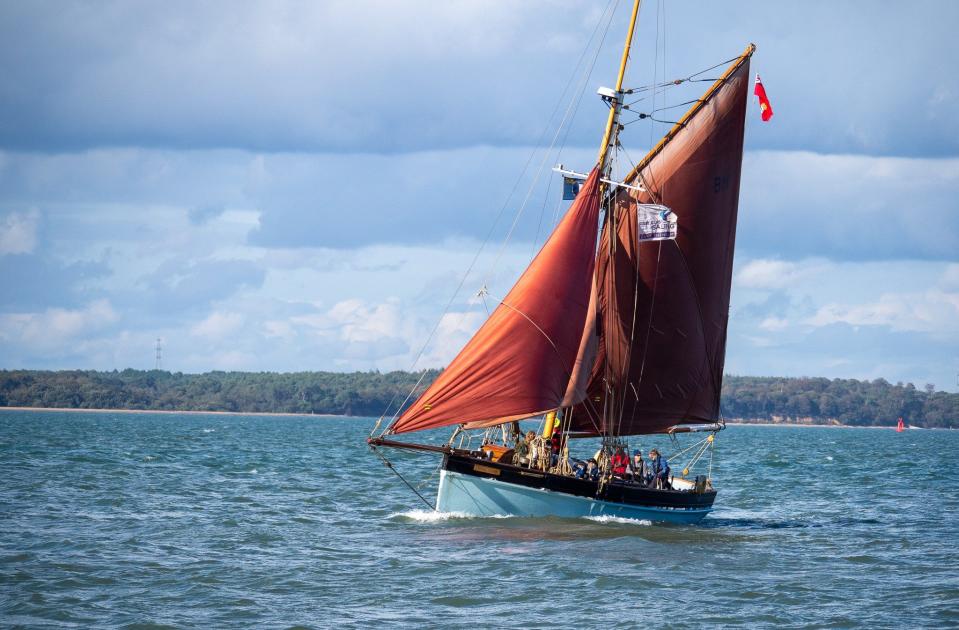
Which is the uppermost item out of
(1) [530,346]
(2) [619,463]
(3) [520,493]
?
(1) [530,346]

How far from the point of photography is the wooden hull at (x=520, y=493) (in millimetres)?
36406

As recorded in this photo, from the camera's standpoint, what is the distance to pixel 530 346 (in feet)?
121

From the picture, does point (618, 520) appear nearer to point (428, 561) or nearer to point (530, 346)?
point (530, 346)

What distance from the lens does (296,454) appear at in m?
81.0

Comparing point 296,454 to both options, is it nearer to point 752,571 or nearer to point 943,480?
point 943,480

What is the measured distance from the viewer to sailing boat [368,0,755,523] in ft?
120

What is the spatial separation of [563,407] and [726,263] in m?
8.29

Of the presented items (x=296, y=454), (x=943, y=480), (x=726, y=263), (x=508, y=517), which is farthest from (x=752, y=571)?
(x=296, y=454)

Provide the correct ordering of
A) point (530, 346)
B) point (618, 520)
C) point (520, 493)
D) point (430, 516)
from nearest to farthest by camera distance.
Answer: point (520, 493) < point (530, 346) < point (618, 520) < point (430, 516)

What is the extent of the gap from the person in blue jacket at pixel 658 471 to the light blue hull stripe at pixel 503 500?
8.74 ft

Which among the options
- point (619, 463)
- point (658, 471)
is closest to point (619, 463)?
point (619, 463)

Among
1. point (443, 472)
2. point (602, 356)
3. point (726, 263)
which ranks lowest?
point (443, 472)

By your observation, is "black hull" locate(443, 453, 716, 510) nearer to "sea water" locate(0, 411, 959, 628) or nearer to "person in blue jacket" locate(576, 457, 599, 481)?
"person in blue jacket" locate(576, 457, 599, 481)

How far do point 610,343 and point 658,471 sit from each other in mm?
4308
